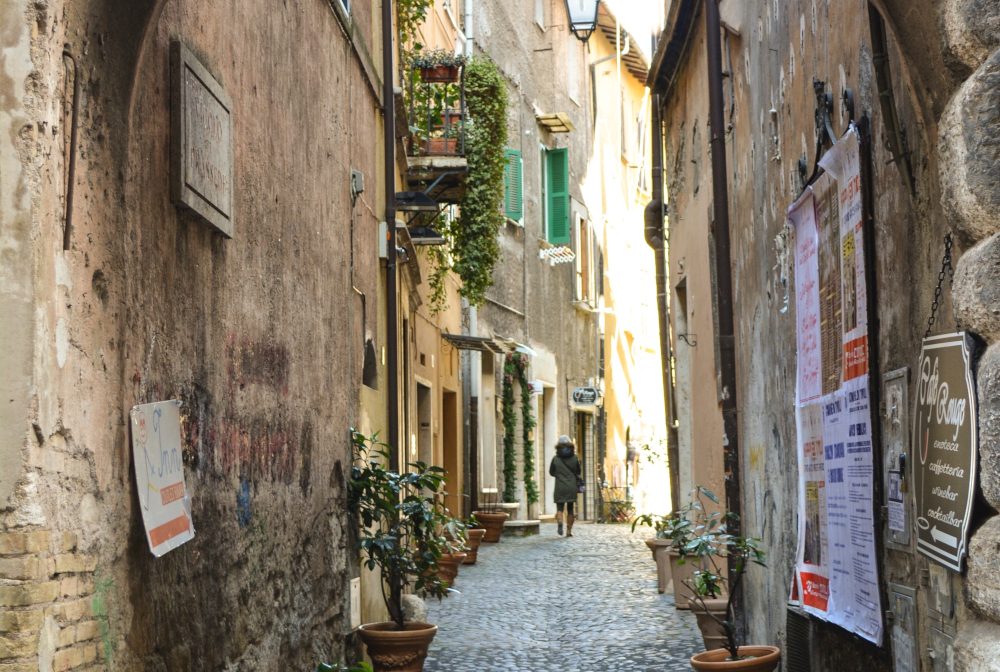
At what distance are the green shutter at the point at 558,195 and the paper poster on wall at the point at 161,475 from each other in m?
17.9

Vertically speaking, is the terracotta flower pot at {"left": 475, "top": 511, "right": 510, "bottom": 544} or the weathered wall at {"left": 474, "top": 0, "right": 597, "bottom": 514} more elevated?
the weathered wall at {"left": 474, "top": 0, "right": 597, "bottom": 514}

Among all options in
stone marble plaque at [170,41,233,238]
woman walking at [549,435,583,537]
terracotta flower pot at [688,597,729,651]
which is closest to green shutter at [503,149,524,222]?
woman walking at [549,435,583,537]

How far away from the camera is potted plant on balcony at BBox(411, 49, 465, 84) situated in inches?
488

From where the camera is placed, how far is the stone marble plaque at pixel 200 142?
13.2ft

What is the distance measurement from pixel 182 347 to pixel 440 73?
8.99 m

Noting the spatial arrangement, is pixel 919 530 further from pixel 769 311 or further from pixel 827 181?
pixel 769 311

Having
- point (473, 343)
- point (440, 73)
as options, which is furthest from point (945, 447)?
point (473, 343)

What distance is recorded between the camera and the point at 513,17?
2020cm

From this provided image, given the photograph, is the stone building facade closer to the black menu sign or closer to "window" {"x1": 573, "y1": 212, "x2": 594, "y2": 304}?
the black menu sign

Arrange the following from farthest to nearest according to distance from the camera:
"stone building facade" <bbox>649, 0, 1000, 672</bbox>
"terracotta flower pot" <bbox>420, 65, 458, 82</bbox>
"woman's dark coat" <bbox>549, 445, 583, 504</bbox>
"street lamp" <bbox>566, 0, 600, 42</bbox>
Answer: "woman's dark coat" <bbox>549, 445, 583, 504</bbox>
"street lamp" <bbox>566, 0, 600, 42</bbox>
"terracotta flower pot" <bbox>420, 65, 458, 82</bbox>
"stone building facade" <bbox>649, 0, 1000, 672</bbox>

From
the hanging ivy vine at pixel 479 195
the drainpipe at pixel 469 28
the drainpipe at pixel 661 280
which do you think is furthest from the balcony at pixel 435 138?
the drainpipe at pixel 469 28

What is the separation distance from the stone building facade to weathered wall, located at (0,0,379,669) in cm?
230

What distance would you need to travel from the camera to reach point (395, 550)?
7.04 meters

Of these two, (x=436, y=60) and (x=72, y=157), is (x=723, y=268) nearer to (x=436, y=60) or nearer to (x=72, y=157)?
(x=72, y=157)
